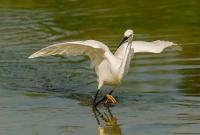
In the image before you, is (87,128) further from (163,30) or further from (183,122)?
(163,30)

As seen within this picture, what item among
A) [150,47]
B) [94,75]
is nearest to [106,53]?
[150,47]

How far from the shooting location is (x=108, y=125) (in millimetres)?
8641

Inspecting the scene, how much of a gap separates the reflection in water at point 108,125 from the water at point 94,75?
2 cm

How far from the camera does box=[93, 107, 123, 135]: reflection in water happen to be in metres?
8.24

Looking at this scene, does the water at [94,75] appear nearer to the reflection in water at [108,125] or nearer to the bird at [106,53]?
the reflection in water at [108,125]

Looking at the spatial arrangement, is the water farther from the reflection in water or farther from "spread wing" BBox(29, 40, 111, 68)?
"spread wing" BBox(29, 40, 111, 68)

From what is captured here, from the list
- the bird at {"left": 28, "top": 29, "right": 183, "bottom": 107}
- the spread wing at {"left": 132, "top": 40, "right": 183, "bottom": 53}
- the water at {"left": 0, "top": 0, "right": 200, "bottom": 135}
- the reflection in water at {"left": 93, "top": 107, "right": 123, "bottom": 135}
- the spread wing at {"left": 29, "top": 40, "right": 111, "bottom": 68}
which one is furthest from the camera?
the spread wing at {"left": 132, "top": 40, "right": 183, "bottom": 53}

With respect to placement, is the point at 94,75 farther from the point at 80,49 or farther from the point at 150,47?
the point at 80,49

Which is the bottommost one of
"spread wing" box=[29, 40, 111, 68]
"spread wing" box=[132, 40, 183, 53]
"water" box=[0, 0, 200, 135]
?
"water" box=[0, 0, 200, 135]

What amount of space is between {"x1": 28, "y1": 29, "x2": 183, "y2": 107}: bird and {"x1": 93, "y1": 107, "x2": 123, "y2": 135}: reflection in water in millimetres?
511

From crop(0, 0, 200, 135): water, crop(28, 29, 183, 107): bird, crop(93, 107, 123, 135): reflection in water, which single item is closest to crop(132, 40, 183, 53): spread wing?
crop(28, 29, 183, 107): bird

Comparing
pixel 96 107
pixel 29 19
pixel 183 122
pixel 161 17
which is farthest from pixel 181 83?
pixel 29 19

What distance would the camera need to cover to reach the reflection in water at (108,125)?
8.24 meters

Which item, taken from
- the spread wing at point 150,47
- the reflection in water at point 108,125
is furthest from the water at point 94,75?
the spread wing at point 150,47
